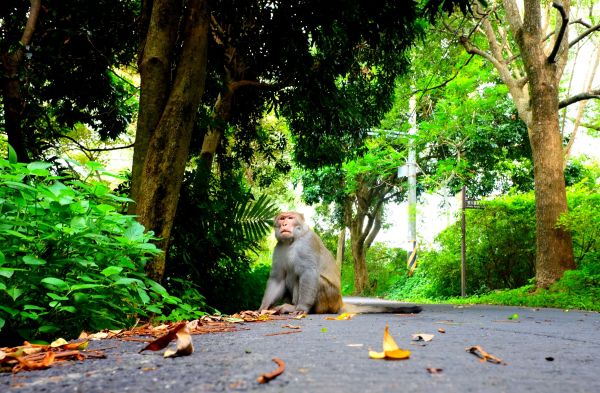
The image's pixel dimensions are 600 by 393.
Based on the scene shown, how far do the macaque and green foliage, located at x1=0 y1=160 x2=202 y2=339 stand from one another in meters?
2.42

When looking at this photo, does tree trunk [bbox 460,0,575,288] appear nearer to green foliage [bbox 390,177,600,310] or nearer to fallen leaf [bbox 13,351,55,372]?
green foliage [bbox 390,177,600,310]

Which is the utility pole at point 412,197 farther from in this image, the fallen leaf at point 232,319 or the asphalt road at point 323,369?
the asphalt road at point 323,369

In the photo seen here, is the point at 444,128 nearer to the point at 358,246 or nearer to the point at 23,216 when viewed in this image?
the point at 358,246

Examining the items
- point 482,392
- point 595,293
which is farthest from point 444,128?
point 482,392

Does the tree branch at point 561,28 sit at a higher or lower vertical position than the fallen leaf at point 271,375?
higher

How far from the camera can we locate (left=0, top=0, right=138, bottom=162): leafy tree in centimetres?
566

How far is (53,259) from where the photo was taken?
2.94 meters

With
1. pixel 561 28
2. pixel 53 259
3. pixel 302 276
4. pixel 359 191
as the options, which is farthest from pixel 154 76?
pixel 359 191

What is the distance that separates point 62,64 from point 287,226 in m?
4.69

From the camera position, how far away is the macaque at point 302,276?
551 centimetres

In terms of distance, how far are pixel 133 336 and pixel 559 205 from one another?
27.3ft

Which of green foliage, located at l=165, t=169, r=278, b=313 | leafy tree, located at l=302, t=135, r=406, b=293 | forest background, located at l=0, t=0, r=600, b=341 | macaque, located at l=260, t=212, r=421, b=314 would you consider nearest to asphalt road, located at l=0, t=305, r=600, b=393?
forest background, located at l=0, t=0, r=600, b=341

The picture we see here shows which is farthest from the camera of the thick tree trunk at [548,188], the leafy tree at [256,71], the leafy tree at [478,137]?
the leafy tree at [478,137]

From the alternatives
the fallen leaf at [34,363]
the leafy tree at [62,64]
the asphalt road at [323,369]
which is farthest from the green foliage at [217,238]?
the fallen leaf at [34,363]
